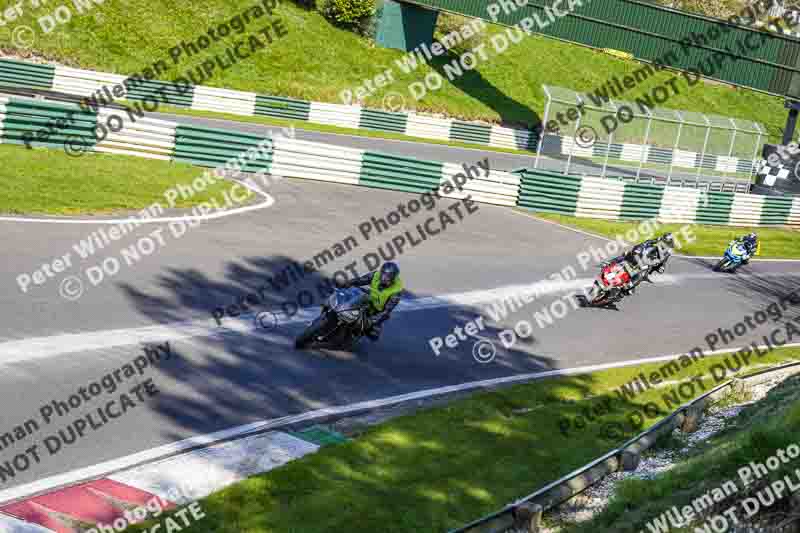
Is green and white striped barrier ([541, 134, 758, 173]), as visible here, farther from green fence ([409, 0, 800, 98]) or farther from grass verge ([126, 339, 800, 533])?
grass verge ([126, 339, 800, 533])

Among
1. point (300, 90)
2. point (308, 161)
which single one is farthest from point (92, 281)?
point (300, 90)

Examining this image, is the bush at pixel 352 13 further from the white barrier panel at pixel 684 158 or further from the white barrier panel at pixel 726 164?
the white barrier panel at pixel 726 164

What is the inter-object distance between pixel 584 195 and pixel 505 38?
94.0 feet

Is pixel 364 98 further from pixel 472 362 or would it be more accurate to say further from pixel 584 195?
pixel 472 362

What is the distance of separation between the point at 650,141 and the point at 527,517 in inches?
1013

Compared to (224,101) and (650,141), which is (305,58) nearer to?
(224,101)

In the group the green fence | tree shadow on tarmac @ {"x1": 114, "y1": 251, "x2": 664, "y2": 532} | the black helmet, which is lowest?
tree shadow on tarmac @ {"x1": 114, "y1": 251, "x2": 664, "y2": 532}

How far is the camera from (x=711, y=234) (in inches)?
1221

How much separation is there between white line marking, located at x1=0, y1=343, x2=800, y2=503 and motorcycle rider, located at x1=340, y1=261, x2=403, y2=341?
4.25ft

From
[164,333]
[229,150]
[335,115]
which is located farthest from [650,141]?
[164,333]

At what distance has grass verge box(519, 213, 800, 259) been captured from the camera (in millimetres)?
27891

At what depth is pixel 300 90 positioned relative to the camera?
40781 mm

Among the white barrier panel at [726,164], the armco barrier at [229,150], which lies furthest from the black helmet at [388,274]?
the white barrier panel at [726,164]

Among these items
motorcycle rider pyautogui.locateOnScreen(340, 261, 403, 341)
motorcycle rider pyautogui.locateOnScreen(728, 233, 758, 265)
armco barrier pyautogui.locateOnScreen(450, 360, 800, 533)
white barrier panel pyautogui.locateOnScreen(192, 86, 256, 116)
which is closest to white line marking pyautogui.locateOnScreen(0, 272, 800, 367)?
motorcycle rider pyautogui.locateOnScreen(340, 261, 403, 341)
